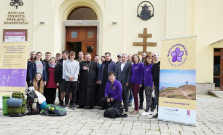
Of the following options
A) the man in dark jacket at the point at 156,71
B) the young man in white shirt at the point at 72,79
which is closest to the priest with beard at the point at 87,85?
the young man in white shirt at the point at 72,79

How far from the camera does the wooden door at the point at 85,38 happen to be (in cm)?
1145

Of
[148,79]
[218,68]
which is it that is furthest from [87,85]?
[218,68]

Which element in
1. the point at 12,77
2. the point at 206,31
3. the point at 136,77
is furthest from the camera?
the point at 206,31

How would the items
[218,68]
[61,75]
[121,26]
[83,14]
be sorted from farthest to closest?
[83,14] → [218,68] → [121,26] → [61,75]

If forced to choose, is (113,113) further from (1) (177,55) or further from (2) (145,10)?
(2) (145,10)

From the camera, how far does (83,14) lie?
38.7 ft

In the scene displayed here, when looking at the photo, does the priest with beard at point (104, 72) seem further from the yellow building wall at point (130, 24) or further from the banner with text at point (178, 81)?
the yellow building wall at point (130, 24)

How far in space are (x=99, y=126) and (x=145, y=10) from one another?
296 inches

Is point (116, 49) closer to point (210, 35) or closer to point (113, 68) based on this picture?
point (113, 68)

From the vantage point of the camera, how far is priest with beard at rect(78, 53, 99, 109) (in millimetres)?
7148

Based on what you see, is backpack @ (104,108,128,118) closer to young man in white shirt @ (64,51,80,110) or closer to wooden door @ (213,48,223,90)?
young man in white shirt @ (64,51,80,110)

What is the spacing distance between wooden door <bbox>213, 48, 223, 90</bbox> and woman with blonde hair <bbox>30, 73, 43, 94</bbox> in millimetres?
8992

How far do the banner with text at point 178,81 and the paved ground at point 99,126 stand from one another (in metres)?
0.30

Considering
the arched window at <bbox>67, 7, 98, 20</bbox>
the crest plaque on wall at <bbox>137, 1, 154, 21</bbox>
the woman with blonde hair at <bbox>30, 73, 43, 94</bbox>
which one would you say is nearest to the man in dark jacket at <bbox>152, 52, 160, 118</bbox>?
the woman with blonde hair at <bbox>30, 73, 43, 94</bbox>
